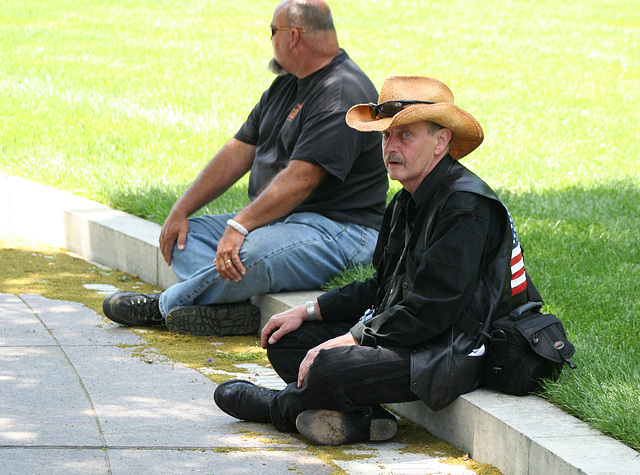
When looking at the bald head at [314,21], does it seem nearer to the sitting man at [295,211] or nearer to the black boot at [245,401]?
the sitting man at [295,211]

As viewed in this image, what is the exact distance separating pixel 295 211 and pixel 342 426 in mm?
1944

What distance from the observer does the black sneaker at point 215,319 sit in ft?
17.6

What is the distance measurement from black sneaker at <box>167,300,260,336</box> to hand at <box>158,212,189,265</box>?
493 mm

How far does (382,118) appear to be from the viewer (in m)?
3.97

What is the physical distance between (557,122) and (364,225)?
873 cm

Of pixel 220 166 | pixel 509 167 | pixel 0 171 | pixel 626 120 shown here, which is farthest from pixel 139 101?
pixel 220 166

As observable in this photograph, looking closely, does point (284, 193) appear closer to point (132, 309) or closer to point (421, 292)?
point (132, 309)

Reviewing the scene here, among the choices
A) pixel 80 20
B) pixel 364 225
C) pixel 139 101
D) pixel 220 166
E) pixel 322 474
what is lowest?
pixel 322 474

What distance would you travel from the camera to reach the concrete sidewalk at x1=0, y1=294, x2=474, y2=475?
3.57 metres

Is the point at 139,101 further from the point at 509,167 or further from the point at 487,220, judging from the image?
the point at 487,220

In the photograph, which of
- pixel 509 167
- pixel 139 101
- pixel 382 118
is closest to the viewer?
pixel 382 118

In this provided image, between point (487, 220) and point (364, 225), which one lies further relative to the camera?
point (364, 225)

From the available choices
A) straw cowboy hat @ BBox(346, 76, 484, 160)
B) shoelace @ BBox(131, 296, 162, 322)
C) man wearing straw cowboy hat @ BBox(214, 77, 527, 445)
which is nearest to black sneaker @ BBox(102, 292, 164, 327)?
shoelace @ BBox(131, 296, 162, 322)

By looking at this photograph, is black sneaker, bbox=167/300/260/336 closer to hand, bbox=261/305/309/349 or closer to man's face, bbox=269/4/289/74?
hand, bbox=261/305/309/349
